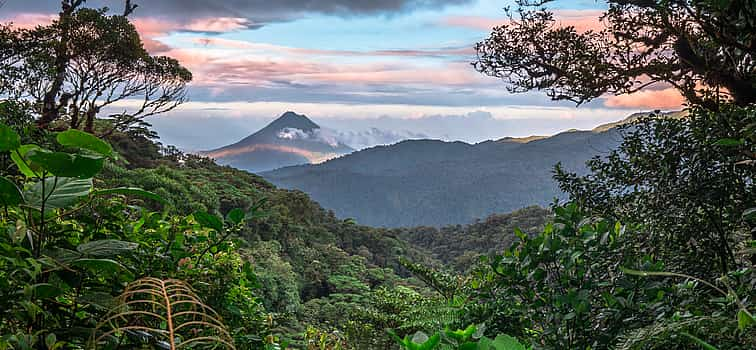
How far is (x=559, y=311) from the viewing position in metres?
1.45

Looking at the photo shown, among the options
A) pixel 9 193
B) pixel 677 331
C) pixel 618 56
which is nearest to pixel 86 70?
pixel 618 56

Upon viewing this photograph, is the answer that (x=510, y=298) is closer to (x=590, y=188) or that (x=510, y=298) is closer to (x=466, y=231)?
(x=590, y=188)

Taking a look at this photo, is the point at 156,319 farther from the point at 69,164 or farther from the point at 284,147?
the point at 284,147

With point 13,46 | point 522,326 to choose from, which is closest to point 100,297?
point 522,326

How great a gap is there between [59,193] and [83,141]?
74 millimetres

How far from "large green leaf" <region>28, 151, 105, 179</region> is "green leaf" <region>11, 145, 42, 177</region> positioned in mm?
46

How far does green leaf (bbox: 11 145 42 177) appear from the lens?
0.73 meters

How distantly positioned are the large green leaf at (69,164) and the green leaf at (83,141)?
0.16 feet

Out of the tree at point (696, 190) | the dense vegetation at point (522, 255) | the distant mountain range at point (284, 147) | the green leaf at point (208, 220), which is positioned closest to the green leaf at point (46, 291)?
the dense vegetation at point (522, 255)

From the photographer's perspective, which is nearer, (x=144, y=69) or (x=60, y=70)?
(x=60, y=70)

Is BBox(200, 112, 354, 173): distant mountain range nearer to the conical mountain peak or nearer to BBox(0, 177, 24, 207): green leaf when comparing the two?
the conical mountain peak

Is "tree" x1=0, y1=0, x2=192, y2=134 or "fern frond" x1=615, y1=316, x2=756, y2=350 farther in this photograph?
"tree" x1=0, y1=0, x2=192, y2=134

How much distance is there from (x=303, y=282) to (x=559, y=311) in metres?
12.2

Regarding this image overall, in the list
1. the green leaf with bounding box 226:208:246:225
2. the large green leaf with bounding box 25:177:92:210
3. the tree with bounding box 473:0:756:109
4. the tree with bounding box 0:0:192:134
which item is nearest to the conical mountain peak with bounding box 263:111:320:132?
the tree with bounding box 0:0:192:134
